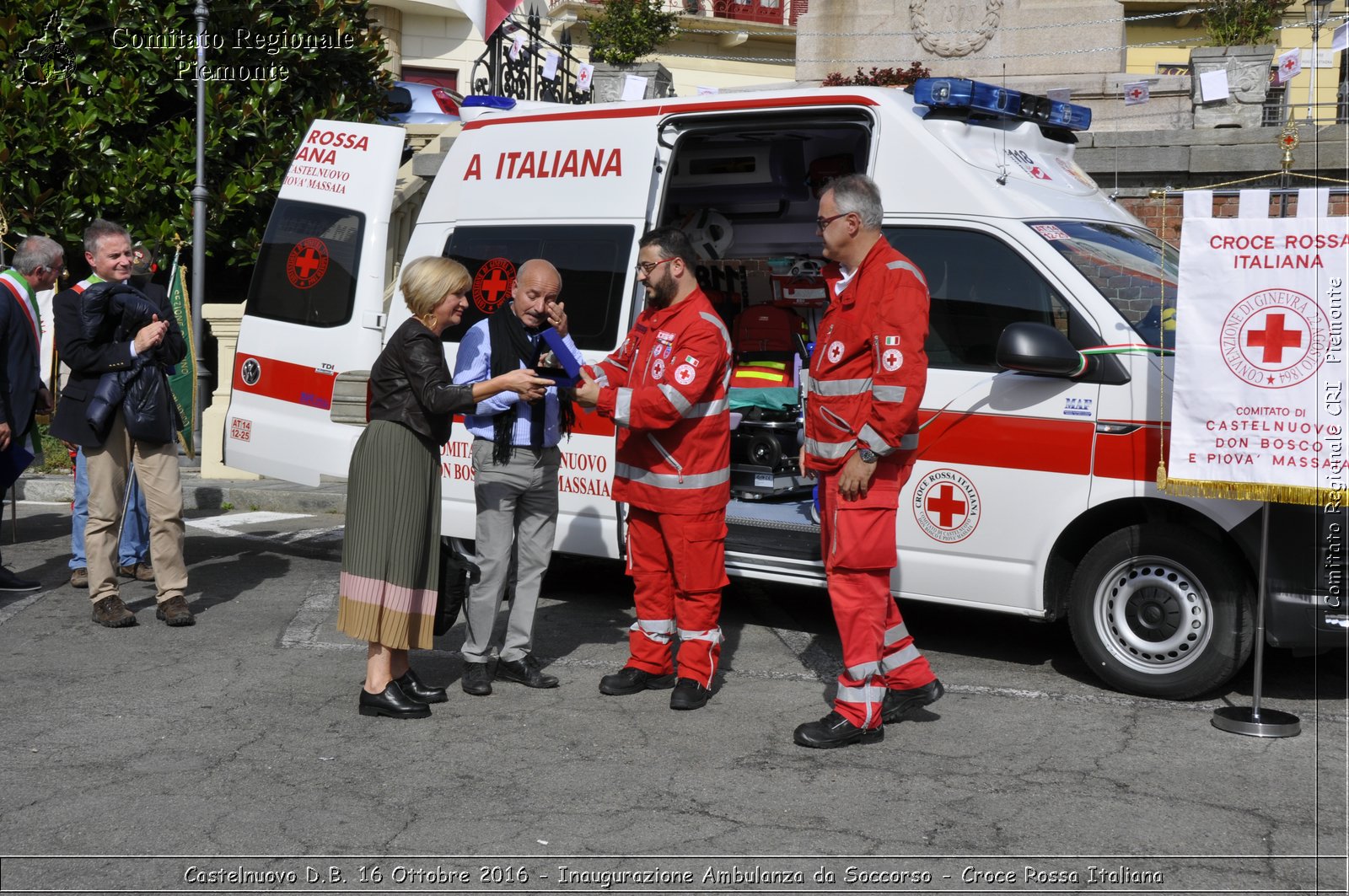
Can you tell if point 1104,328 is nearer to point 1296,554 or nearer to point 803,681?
point 1296,554

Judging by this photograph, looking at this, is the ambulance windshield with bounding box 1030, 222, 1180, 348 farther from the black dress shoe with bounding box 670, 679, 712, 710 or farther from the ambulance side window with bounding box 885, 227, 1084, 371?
the black dress shoe with bounding box 670, 679, 712, 710

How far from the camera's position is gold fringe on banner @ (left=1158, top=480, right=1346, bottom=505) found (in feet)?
16.5

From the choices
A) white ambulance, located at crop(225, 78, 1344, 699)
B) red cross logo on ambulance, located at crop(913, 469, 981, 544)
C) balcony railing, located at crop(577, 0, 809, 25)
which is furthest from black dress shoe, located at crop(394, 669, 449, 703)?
balcony railing, located at crop(577, 0, 809, 25)

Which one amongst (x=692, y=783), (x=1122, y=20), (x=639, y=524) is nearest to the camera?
(x=692, y=783)

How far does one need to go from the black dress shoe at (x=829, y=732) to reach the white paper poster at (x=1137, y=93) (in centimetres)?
1110

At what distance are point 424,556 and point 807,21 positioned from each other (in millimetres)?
13571

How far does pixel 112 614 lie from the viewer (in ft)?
22.5

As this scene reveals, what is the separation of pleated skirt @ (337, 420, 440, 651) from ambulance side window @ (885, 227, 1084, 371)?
2.32m

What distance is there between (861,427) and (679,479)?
894mm

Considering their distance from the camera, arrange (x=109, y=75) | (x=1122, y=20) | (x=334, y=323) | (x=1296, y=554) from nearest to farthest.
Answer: (x=1296, y=554), (x=334, y=323), (x=109, y=75), (x=1122, y=20)

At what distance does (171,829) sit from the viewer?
4.24 metres

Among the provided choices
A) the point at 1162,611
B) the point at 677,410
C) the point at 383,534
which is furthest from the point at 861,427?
the point at 383,534

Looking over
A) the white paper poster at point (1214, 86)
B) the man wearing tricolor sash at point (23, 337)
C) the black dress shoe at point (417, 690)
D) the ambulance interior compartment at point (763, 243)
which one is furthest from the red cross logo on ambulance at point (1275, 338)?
the white paper poster at point (1214, 86)

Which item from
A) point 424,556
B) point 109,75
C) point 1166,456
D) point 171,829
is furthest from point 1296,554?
point 109,75
